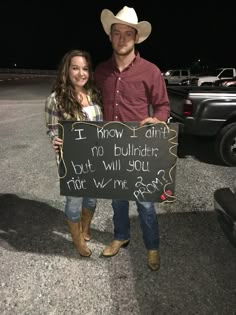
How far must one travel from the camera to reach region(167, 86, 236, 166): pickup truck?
574cm

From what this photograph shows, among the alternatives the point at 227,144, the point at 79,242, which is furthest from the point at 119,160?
the point at 227,144

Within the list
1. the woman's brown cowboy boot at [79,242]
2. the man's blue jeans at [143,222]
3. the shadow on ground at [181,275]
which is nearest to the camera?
the shadow on ground at [181,275]

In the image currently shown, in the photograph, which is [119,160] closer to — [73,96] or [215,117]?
[73,96]

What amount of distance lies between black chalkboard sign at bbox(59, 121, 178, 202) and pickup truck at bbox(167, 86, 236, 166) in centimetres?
335

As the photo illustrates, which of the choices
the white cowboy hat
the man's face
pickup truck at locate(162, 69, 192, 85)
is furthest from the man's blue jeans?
pickup truck at locate(162, 69, 192, 85)

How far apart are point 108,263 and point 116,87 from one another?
1546 mm

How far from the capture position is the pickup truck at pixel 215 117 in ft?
18.8

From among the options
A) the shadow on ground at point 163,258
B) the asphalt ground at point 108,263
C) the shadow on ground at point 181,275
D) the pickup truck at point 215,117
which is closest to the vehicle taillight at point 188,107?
the pickup truck at point 215,117

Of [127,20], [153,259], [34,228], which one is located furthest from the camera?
[34,228]

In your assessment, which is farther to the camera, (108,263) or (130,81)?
(108,263)

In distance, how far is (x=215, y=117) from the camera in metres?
5.78

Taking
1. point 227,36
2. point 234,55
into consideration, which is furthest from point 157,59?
point 234,55

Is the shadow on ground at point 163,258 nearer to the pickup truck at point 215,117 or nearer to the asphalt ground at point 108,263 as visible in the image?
the asphalt ground at point 108,263

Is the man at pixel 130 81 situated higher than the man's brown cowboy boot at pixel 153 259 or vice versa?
the man at pixel 130 81
